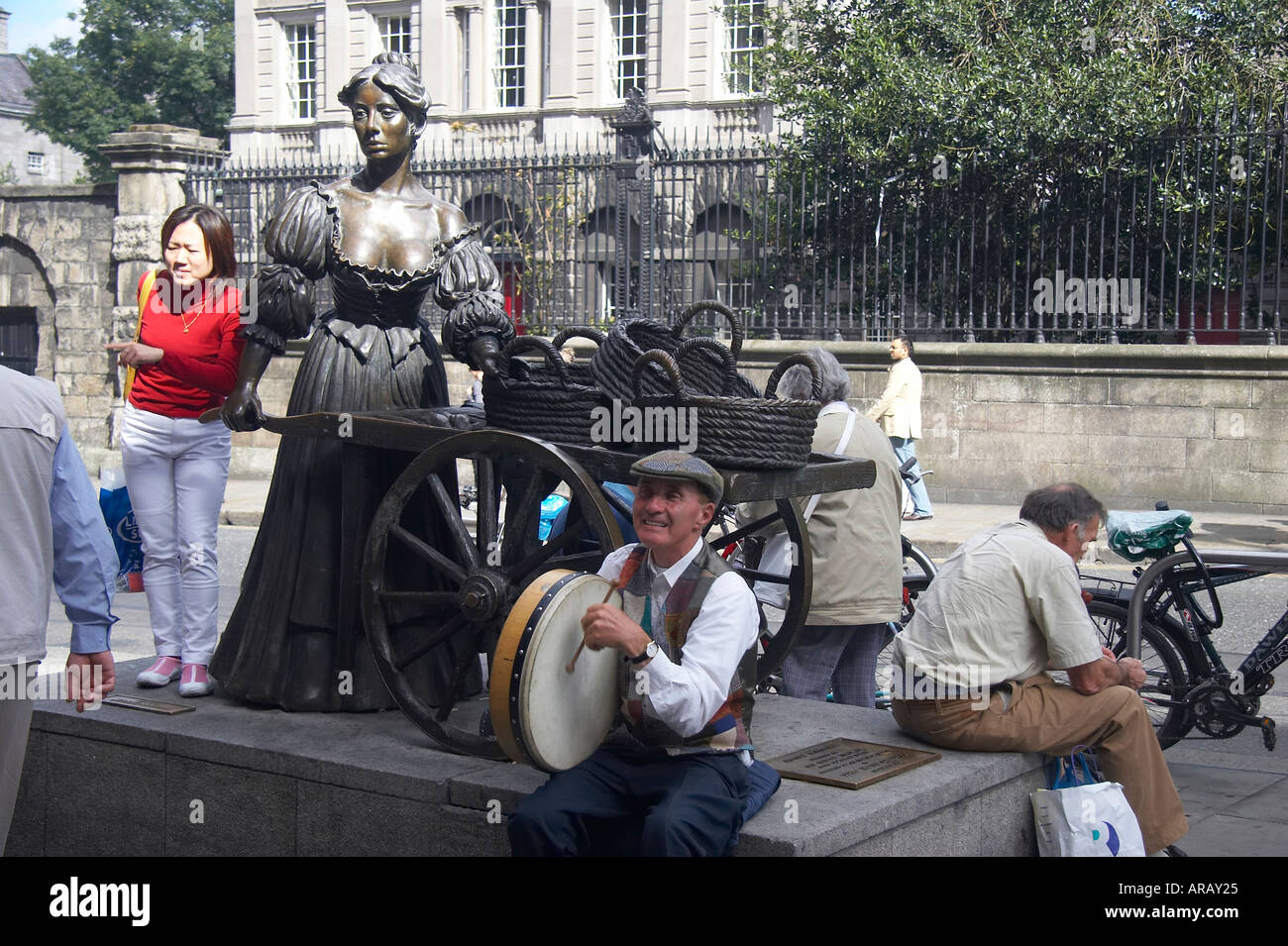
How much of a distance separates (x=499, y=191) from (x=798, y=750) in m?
12.9

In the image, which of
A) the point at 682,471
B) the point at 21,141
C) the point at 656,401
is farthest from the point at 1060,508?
the point at 21,141

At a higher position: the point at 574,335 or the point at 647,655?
the point at 574,335

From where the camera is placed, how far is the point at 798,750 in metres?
4.41

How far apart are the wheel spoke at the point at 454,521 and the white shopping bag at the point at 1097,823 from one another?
1.85m

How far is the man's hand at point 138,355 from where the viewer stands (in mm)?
5145

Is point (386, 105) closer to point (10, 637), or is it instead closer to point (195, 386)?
point (195, 386)

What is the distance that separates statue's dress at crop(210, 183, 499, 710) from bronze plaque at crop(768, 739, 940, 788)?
1.32m

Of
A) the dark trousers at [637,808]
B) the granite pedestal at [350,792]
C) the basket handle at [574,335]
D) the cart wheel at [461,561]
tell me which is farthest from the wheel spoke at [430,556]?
the dark trousers at [637,808]

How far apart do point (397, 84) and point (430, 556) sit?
5.44 ft

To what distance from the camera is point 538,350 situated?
454 cm

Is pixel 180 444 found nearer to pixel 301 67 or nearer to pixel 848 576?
pixel 848 576

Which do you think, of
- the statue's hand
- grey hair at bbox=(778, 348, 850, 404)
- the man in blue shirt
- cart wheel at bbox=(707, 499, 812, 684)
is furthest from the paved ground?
the man in blue shirt

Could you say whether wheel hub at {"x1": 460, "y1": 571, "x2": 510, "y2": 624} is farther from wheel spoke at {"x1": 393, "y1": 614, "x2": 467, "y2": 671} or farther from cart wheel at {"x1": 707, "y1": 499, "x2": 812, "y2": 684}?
cart wheel at {"x1": 707, "y1": 499, "x2": 812, "y2": 684}

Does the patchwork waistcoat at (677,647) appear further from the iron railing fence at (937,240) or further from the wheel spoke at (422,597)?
the iron railing fence at (937,240)
